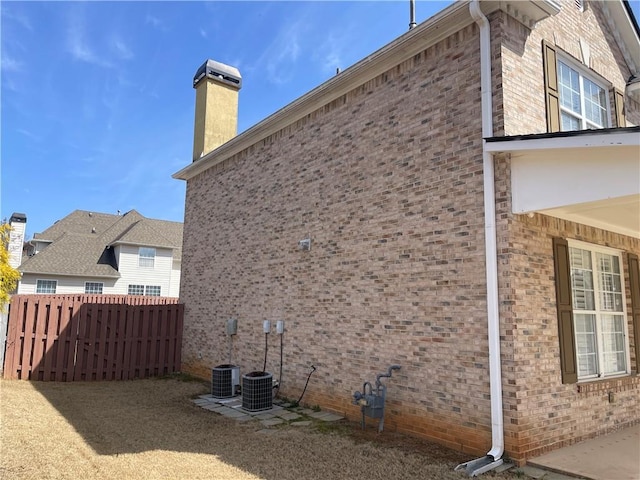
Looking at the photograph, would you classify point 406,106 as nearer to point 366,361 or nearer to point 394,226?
point 394,226

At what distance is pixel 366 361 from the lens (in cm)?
668

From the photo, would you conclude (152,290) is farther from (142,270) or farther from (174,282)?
(174,282)

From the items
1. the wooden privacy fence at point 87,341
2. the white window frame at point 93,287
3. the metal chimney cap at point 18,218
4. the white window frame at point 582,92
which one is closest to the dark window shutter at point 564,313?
the white window frame at point 582,92

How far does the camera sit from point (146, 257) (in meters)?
26.9

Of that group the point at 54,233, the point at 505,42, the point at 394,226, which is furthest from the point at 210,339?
the point at 54,233

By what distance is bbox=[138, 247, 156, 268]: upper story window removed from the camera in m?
26.7

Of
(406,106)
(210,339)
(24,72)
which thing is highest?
(24,72)

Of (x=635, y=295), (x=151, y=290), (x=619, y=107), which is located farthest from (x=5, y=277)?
(x=151, y=290)

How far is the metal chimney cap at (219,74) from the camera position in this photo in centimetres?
1290

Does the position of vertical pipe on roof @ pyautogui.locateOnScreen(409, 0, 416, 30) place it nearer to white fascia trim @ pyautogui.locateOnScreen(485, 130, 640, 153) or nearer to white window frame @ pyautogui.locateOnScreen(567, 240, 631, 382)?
white fascia trim @ pyautogui.locateOnScreen(485, 130, 640, 153)

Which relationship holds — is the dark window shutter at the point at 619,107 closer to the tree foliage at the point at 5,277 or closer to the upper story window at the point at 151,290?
the tree foliage at the point at 5,277

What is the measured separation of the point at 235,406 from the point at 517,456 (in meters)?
4.98

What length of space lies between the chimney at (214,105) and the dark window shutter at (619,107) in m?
9.89

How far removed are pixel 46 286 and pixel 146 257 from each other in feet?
18.3
